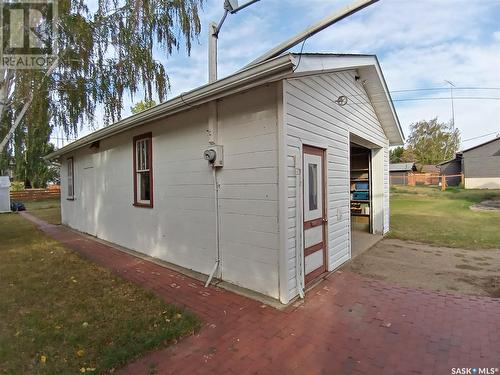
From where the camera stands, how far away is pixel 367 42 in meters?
7.59

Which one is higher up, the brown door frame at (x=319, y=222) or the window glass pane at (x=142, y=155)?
the window glass pane at (x=142, y=155)

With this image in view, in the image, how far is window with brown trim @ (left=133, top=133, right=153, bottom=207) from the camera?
6262 mm

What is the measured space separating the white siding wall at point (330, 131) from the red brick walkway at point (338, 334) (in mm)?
674

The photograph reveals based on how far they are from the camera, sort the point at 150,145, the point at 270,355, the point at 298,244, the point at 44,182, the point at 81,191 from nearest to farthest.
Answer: the point at 270,355, the point at 298,244, the point at 150,145, the point at 81,191, the point at 44,182

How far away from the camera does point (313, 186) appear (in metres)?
4.76

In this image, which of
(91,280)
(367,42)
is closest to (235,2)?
(367,42)

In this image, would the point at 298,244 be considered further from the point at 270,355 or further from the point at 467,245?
the point at 467,245

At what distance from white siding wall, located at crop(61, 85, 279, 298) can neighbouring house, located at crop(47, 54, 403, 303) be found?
0.02 m

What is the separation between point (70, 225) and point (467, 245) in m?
12.4

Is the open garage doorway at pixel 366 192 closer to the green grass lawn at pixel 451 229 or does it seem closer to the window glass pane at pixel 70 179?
the green grass lawn at pixel 451 229

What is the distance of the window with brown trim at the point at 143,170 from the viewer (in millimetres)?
6262

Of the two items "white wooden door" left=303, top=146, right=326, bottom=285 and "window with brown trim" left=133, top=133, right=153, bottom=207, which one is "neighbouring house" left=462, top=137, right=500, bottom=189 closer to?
"white wooden door" left=303, top=146, right=326, bottom=285

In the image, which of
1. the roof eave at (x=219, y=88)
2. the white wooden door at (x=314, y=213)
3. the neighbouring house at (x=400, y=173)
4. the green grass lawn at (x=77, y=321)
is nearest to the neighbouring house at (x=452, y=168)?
the neighbouring house at (x=400, y=173)

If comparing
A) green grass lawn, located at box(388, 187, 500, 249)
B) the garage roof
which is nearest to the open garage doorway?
green grass lawn, located at box(388, 187, 500, 249)
